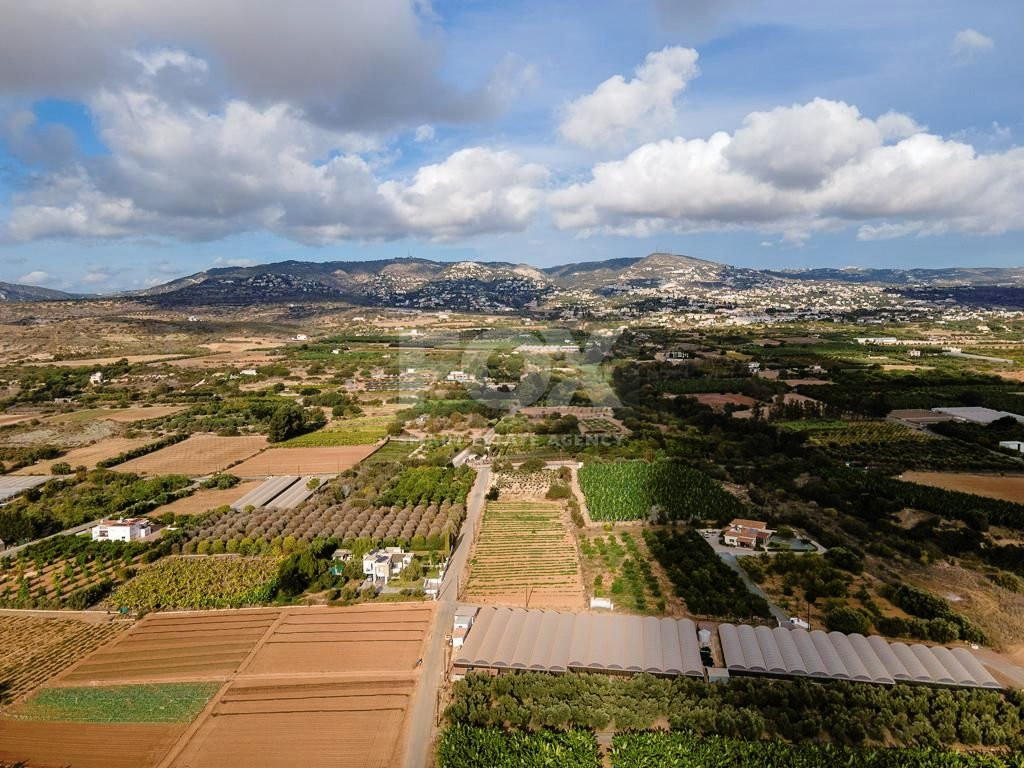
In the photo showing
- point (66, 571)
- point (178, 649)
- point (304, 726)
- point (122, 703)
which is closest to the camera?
point (304, 726)

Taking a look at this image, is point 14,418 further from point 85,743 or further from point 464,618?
point 464,618

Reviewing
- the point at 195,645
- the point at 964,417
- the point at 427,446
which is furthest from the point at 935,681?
the point at 964,417

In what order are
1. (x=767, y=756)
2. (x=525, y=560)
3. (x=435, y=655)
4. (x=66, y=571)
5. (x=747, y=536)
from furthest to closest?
(x=747, y=536), (x=525, y=560), (x=66, y=571), (x=435, y=655), (x=767, y=756)

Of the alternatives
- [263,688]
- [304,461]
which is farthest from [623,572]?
[304,461]

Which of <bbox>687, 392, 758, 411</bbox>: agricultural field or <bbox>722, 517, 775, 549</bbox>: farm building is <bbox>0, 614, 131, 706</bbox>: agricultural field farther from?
<bbox>687, 392, 758, 411</bbox>: agricultural field

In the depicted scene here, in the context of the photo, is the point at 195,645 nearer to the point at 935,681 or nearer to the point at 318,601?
the point at 318,601

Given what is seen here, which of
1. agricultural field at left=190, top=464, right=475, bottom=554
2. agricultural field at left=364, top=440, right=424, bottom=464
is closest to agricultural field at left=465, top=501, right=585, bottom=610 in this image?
agricultural field at left=190, top=464, right=475, bottom=554

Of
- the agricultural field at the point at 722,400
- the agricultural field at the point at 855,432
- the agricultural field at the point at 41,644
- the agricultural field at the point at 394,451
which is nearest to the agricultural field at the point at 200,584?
the agricultural field at the point at 41,644
